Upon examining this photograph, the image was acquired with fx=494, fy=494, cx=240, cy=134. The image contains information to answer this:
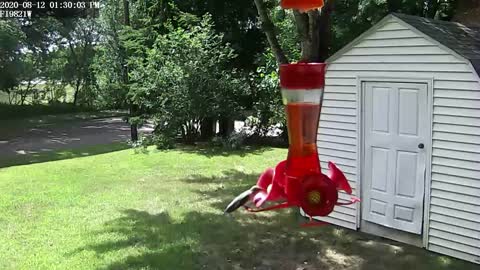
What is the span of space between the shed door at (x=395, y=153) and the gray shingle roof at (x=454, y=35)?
0.49 metres

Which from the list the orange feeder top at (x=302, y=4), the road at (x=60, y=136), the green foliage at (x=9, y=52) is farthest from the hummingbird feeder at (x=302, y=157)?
the green foliage at (x=9, y=52)

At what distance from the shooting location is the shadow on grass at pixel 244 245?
16.1ft

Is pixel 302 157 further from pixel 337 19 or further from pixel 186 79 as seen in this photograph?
pixel 186 79

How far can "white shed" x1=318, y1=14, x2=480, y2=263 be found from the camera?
479cm

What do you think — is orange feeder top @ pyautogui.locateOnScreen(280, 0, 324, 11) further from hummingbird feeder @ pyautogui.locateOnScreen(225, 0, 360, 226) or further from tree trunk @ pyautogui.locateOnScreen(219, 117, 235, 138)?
tree trunk @ pyautogui.locateOnScreen(219, 117, 235, 138)

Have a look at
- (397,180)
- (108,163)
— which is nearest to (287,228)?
(397,180)

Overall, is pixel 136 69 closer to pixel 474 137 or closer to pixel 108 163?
pixel 108 163

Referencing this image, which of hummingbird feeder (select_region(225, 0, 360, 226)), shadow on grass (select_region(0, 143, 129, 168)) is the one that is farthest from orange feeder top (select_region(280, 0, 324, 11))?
shadow on grass (select_region(0, 143, 129, 168))

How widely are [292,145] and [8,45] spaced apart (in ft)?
59.0

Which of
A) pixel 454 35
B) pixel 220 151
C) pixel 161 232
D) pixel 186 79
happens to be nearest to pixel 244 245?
pixel 161 232

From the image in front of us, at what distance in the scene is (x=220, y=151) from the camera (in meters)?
12.1

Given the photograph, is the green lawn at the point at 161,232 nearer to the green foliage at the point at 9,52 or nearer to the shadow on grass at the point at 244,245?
the shadow on grass at the point at 244,245

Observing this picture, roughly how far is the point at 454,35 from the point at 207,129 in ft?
29.1

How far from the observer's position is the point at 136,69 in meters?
12.7
